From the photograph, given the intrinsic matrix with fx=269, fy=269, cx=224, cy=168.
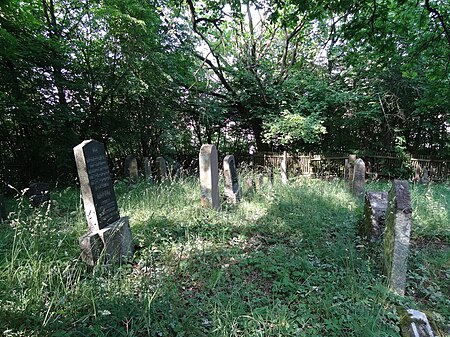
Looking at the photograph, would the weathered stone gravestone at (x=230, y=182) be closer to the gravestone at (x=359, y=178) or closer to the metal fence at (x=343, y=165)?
the gravestone at (x=359, y=178)

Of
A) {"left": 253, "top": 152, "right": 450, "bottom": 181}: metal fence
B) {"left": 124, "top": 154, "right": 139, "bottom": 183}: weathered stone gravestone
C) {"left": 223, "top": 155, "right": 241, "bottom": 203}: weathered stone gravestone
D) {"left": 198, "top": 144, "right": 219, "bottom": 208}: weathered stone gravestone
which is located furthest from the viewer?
{"left": 253, "top": 152, "right": 450, "bottom": 181}: metal fence

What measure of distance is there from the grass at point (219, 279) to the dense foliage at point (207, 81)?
3516 mm

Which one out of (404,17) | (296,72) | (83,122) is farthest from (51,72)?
(296,72)

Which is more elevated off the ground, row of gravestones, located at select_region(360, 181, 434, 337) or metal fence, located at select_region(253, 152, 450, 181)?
row of gravestones, located at select_region(360, 181, 434, 337)

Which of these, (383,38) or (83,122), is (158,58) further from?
(383,38)

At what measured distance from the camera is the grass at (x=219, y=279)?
224 cm

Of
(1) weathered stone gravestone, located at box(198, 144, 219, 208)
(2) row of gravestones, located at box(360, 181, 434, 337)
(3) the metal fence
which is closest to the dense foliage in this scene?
(3) the metal fence

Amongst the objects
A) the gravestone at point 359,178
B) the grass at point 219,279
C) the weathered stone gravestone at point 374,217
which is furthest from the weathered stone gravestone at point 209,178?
the gravestone at point 359,178

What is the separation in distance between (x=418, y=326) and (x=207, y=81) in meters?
6.83

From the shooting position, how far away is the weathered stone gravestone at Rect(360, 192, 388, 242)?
3943 millimetres

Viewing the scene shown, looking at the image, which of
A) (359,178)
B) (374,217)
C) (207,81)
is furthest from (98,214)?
(359,178)

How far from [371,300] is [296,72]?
41.4ft

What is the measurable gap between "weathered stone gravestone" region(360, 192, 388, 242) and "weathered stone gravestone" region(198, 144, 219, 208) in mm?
2780

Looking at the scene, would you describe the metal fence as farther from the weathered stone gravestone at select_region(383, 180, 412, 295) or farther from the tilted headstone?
the tilted headstone
